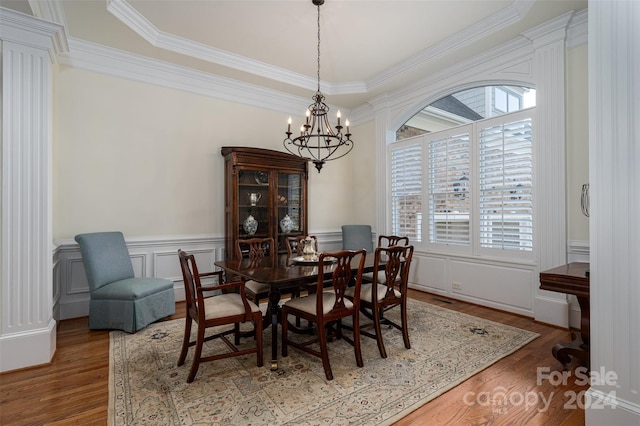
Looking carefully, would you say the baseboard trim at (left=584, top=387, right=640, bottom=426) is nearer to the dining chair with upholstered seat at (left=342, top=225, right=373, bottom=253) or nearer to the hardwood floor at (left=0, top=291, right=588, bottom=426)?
the hardwood floor at (left=0, top=291, right=588, bottom=426)

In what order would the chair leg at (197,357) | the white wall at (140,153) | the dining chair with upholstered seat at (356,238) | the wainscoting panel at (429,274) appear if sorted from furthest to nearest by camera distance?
the dining chair with upholstered seat at (356,238) < the wainscoting panel at (429,274) < the white wall at (140,153) < the chair leg at (197,357)

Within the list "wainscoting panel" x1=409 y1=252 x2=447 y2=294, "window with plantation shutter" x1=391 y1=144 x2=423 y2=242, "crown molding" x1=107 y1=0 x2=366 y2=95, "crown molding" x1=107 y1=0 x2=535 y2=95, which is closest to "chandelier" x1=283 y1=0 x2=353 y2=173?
"crown molding" x1=107 y1=0 x2=366 y2=95

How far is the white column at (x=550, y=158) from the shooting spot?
10.6 ft

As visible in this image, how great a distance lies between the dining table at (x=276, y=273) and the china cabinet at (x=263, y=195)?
1288mm

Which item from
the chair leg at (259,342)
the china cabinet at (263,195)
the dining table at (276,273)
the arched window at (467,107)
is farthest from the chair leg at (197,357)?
the arched window at (467,107)

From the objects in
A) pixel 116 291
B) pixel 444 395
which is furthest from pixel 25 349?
pixel 444 395

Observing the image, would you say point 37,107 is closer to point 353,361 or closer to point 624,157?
point 353,361

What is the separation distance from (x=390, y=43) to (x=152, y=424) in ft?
13.9

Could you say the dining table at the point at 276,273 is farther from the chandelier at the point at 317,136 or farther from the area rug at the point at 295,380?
the chandelier at the point at 317,136

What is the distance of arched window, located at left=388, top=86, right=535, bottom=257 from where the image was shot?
361 cm

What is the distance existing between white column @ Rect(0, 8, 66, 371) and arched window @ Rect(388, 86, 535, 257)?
4.31 metres

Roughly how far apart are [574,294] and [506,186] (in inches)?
64.3

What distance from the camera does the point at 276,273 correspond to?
2.56 metres

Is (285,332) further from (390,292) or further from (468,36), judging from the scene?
(468,36)
